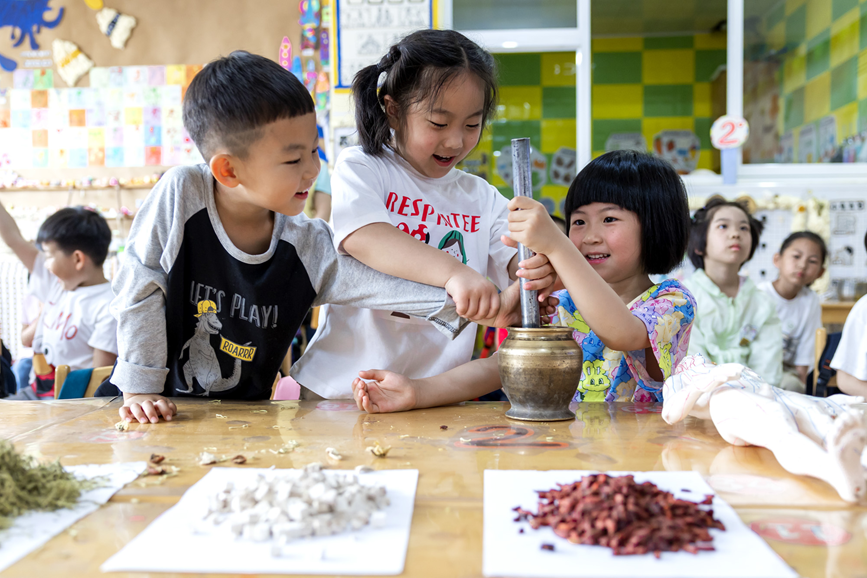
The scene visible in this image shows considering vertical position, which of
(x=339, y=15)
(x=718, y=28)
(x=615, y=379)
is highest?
(x=718, y=28)

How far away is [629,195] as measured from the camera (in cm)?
117

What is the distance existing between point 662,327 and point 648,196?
278 mm

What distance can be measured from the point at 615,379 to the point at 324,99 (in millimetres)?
2529

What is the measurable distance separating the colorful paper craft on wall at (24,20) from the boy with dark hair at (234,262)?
10.0 ft

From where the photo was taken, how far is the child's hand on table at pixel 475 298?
920 millimetres

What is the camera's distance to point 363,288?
1.06 metres

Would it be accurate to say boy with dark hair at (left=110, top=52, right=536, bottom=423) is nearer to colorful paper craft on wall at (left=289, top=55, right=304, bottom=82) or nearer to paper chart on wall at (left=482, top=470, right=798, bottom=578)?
paper chart on wall at (left=482, top=470, right=798, bottom=578)

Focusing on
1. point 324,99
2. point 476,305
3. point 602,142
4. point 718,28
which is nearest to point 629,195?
point 476,305

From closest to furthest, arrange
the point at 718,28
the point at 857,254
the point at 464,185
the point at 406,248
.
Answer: the point at 406,248, the point at 464,185, the point at 857,254, the point at 718,28

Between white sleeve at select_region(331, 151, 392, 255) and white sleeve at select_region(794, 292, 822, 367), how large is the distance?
2.35m

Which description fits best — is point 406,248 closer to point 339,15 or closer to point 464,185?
point 464,185

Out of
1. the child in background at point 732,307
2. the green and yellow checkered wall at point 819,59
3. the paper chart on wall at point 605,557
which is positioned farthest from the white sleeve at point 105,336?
the green and yellow checkered wall at point 819,59

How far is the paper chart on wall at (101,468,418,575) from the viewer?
1.37 feet

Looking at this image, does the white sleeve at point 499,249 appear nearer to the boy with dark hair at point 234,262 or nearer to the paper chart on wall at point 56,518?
the boy with dark hair at point 234,262
